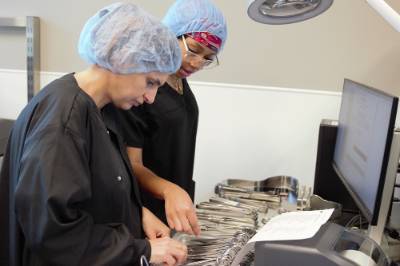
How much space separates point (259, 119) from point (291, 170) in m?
0.31

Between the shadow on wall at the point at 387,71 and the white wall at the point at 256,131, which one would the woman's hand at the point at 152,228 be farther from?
the shadow on wall at the point at 387,71

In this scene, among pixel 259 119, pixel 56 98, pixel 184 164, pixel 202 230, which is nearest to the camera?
pixel 56 98

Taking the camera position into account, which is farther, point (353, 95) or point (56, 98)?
point (353, 95)

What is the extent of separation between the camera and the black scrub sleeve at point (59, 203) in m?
0.78

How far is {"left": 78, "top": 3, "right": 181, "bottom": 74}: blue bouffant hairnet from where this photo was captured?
906mm

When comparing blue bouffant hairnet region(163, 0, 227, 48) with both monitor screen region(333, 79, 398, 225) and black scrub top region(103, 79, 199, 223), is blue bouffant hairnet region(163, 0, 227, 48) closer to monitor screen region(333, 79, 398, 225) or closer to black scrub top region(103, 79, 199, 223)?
black scrub top region(103, 79, 199, 223)

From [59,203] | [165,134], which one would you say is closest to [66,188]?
[59,203]

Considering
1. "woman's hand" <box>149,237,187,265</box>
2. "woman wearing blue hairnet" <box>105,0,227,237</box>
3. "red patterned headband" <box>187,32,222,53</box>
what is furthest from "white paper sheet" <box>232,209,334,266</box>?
"red patterned headband" <box>187,32,222,53</box>

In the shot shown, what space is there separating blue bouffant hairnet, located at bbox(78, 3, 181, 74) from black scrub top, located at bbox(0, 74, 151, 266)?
89mm

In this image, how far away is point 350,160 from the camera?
1342 mm

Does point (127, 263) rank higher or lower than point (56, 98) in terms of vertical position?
lower

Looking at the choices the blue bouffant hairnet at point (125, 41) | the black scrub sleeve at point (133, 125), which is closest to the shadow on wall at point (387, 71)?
the black scrub sleeve at point (133, 125)

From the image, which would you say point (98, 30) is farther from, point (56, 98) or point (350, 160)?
point (350, 160)

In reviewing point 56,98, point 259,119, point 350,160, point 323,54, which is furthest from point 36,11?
point 350,160
